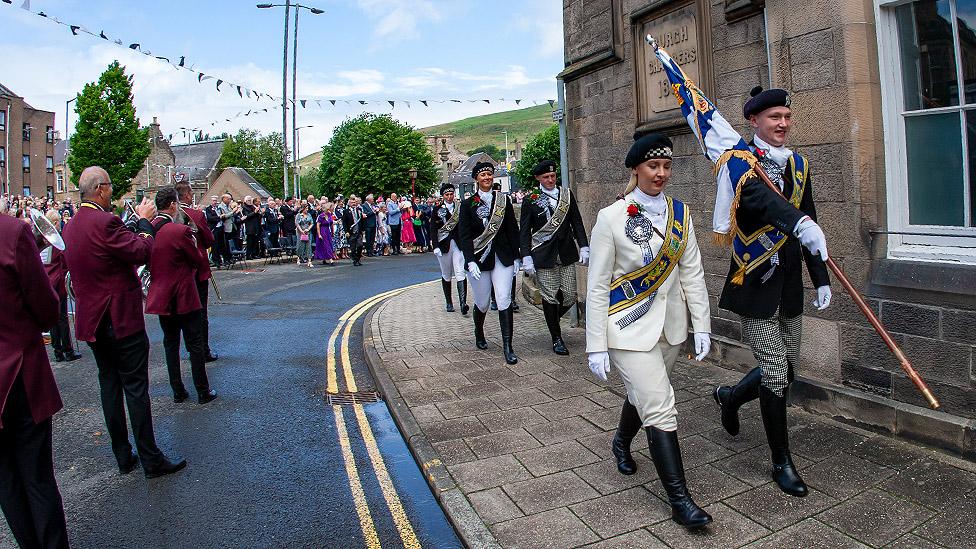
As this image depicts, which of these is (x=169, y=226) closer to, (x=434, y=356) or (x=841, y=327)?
(x=434, y=356)

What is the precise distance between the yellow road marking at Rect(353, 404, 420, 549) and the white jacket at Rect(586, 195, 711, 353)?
1.46 metres

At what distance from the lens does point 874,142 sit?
5.11 meters

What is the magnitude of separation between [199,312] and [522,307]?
561 cm

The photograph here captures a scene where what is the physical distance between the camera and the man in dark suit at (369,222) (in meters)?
22.7

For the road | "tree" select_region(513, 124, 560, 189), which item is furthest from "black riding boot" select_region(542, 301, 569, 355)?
"tree" select_region(513, 124, 560, 189)

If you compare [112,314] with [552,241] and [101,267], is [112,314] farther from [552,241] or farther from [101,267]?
[552,241]

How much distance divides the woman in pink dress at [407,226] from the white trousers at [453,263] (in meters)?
14.8

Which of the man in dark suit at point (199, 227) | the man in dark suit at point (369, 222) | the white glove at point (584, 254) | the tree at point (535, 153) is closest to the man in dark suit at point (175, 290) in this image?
the man in dark suit at point (199, 227)

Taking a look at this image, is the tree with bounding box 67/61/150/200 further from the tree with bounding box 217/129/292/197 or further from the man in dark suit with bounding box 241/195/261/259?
the tree with bounding box 217/129/292/197

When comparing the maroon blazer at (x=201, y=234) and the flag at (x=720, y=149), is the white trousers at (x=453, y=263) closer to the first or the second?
the maroon blazer at (x=201, y=234)

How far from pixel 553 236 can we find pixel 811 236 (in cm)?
417

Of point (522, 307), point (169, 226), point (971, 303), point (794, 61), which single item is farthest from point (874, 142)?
point (522, 307)

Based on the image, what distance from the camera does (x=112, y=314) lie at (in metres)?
4.89

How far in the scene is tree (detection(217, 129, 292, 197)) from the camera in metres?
90.0
